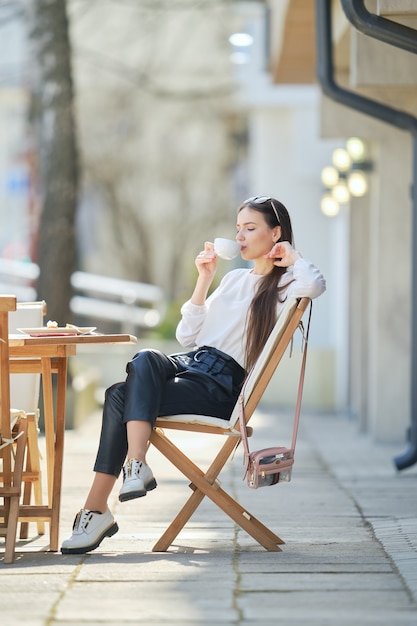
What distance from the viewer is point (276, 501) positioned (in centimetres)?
588

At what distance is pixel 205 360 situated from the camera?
14.9ft

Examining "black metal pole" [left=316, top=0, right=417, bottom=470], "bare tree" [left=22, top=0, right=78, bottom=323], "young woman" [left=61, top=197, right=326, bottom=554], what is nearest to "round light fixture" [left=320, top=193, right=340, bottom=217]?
"bare tree" [left=22, top=0, right=78, bottom=323]

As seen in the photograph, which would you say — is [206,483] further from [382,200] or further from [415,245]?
[382,200]

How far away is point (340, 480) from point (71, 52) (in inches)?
215

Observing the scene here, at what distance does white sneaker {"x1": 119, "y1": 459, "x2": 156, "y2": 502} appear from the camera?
4.09 meters

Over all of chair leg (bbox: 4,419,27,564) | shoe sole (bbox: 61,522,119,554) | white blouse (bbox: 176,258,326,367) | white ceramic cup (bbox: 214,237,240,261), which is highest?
white ceramic cup (bbox: 214,237,240,261)

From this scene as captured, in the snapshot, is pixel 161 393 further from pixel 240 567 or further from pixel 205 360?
pixel 240 567

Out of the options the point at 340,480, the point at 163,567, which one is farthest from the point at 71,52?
the point at 163,567

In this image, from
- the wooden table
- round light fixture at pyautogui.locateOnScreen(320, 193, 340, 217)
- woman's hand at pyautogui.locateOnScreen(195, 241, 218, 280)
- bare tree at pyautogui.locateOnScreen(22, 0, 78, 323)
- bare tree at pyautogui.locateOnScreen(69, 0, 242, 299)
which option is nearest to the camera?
the wooden table

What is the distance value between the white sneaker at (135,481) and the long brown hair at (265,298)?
601 millimetres

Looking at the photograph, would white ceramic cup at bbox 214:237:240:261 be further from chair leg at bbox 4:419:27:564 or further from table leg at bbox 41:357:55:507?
chair leg at bbox 4:419:27:564

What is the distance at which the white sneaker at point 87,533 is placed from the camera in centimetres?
433

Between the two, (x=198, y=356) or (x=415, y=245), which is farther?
(x=415, y=245)

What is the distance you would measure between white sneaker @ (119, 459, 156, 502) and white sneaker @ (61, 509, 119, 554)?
258mm
